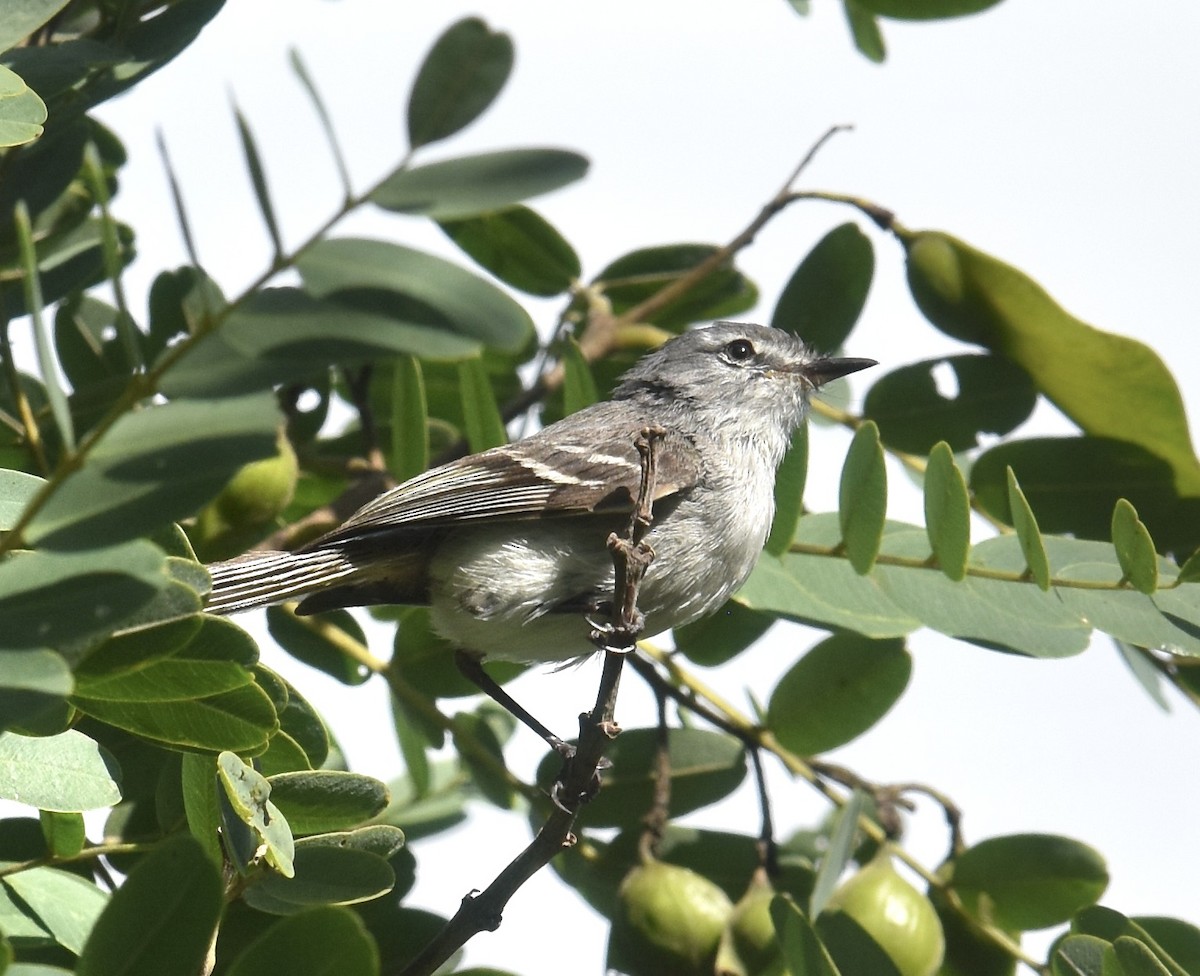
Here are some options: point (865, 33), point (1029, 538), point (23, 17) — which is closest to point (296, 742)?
point (23, 17)

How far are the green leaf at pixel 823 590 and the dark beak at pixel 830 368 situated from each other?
2.56 ft

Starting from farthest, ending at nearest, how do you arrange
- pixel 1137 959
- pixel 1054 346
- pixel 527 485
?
pixel 527 485 → pixel 1054 346 → pixel 1137 959

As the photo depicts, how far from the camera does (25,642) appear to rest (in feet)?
5.21

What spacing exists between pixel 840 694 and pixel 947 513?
64 centimetres

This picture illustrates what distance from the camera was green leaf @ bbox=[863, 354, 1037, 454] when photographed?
3.77 m

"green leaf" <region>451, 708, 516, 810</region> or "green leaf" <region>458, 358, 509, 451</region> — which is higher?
"green leaf" <region>458, 358, 509, 451</region>

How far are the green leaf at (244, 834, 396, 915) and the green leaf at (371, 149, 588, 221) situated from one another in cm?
98

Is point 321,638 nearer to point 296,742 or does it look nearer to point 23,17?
point 296,742

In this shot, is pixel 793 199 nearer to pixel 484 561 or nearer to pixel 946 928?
pixel 484 561

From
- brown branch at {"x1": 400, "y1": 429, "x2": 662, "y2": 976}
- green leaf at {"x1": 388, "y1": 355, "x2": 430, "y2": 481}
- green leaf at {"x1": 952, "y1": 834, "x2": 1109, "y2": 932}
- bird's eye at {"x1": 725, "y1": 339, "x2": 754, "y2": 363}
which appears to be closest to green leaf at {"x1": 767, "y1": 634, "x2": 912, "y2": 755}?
green leaf at {"x1": 952, "y1": 834, "x2": 1109, "y2": 932}

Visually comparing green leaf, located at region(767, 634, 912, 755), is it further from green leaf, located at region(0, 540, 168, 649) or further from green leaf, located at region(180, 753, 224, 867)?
green leaf, located at region(0, 540, 168, 649)

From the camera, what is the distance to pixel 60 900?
88.3 inches

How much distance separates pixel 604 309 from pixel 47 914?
260cm

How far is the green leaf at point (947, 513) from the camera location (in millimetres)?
3066
